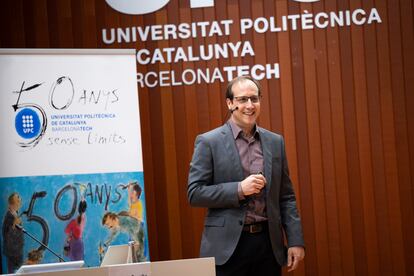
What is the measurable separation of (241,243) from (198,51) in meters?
2.18

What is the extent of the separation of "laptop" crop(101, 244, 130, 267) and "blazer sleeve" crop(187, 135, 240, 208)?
28.8 inches

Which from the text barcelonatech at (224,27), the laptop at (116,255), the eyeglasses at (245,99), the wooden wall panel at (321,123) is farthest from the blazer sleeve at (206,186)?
the text barcelonatech at (224,27)

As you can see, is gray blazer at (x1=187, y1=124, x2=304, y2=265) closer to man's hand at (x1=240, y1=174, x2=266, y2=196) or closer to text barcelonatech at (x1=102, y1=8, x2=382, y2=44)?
man's hand at (x1=240, y1=174, x2=266, y2=196)

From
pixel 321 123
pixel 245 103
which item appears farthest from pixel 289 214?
pixel 321 123

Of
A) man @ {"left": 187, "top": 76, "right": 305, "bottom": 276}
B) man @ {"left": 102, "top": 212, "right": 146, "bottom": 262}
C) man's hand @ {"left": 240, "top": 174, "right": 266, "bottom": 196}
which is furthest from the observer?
man @ {"left": 102, "top": 212, "right": 146, "bottom": 262}

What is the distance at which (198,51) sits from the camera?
513 cm

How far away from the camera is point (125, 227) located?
423 cm

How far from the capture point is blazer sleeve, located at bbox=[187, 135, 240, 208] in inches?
131

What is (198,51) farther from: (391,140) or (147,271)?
(147,271)

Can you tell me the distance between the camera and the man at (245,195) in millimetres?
3359

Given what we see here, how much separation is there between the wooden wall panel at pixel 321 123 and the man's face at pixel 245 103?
1.57m

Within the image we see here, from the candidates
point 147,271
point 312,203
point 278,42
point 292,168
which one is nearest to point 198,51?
point 278,42

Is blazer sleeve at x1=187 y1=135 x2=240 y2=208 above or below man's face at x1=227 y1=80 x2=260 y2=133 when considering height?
below

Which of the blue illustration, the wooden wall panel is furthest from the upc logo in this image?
the wooden wall panel
